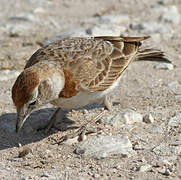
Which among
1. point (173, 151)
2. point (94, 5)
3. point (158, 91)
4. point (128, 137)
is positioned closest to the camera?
point (173, 151)

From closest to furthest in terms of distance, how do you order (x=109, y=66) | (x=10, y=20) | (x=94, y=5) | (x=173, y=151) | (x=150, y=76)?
(x=173, y=151), (x=109, y=66), (x=150, y=76), (x=10, y=20), (x=94, y=5)

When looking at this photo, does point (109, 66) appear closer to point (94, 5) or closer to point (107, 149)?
point (107, 149)

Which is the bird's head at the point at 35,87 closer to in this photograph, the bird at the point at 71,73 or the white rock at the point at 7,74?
the bird at the point at 71,73

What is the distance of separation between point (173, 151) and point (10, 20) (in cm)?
640

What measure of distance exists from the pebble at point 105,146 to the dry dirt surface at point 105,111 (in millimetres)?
12

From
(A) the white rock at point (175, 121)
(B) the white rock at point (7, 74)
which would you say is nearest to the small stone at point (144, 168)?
(A) the white rock at point (175, 121)

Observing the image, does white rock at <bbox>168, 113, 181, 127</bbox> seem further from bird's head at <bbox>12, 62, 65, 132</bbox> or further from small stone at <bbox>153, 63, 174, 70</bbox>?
small stone at <bbox>153, 63, 174, 70</bbox>

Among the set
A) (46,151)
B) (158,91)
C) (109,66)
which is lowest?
(46,151)

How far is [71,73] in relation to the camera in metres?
6.54

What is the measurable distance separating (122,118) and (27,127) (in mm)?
1382

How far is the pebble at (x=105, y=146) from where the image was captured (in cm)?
596

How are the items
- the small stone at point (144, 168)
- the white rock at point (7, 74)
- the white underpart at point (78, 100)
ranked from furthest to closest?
the white rock at point (7, 74) < the white underpart at point (78, 100) < the small stone at point (144, 168)

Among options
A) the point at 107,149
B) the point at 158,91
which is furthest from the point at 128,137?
the point at 158,91

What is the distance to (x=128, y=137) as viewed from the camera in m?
6.50
